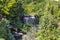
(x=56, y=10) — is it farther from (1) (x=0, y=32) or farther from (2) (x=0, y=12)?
(1) (x=0, y=32)

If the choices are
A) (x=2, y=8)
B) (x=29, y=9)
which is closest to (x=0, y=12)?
(x=2, y=8)

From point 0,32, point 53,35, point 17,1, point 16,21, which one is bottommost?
point 53,35

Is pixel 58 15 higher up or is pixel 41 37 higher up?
pixel 58 15

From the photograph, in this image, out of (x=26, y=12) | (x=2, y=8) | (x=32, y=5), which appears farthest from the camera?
(x=32, y=5)

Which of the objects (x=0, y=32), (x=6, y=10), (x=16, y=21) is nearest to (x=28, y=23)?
(x=16, y=21)

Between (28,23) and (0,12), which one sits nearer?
(0,12)

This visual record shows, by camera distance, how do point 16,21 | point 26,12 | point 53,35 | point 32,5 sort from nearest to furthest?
point 53,35
point 16,21
point 26,12
point 32,5
